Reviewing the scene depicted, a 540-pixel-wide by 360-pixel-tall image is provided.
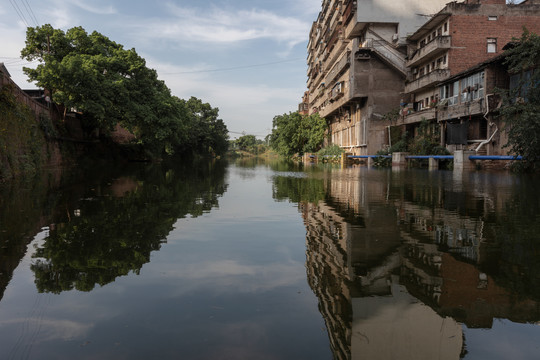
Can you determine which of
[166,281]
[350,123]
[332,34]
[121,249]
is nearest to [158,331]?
[166,281]

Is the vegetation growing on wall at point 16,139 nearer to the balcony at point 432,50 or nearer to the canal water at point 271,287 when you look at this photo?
the canal water at point 271,287

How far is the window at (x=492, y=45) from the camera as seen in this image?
3719 centimetres

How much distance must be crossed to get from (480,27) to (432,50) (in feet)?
14.5

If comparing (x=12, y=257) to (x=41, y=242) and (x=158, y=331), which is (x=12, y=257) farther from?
(x=158, y=331)

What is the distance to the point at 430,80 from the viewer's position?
37.9 m

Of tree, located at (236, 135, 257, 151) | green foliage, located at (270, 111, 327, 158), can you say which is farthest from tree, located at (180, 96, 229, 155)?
tree, located at (236, 135, 257, 151)

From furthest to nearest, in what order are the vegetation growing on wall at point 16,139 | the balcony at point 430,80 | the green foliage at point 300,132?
1. the green foliage at point 300,132
2. the balcony at point 430,80
3. the vegetation growing on wall at point 16,139

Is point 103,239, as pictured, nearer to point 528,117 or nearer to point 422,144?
point 528,117

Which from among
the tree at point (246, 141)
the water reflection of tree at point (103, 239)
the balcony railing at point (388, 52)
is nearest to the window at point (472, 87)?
the balcony railing at point (388, 52)

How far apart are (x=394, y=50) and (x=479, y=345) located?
4655 cm

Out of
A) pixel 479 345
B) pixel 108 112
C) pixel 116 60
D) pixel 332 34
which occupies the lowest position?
pixel 479 345

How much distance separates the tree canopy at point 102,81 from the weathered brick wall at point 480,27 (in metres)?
27.4

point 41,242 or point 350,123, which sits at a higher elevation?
point 350,123

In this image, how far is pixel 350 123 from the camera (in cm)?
5334
